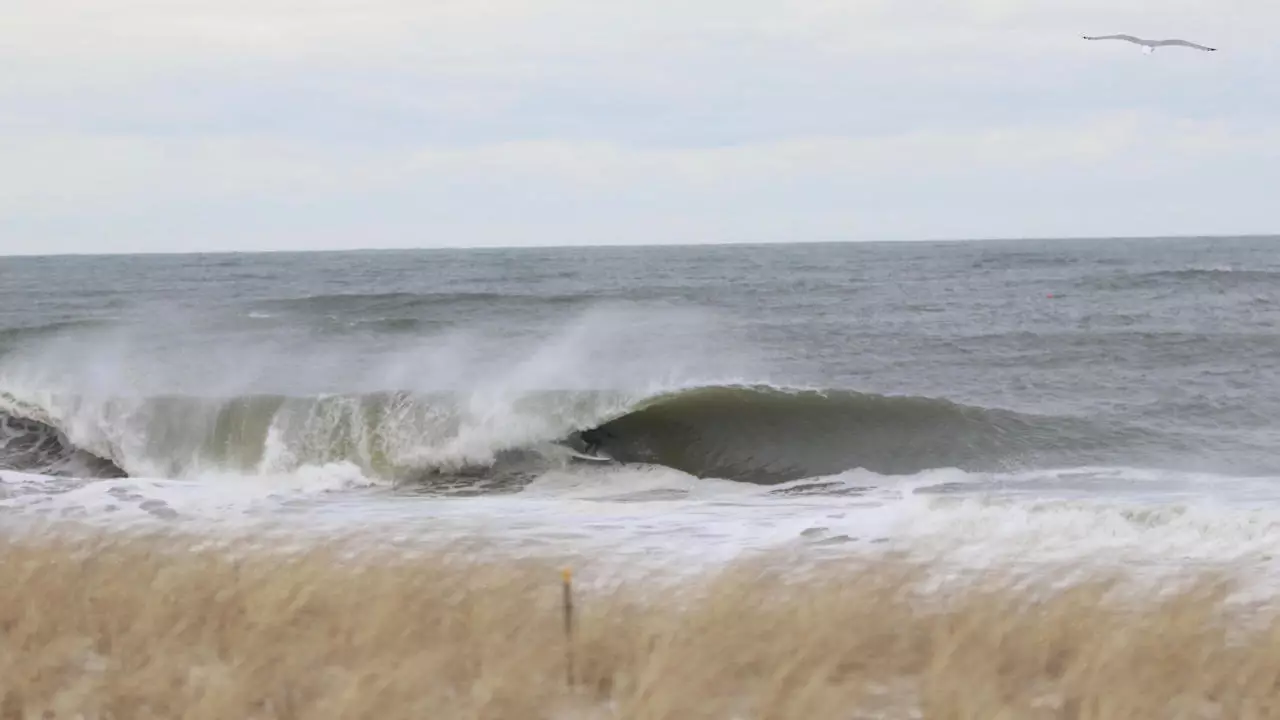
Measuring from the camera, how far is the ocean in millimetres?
10586

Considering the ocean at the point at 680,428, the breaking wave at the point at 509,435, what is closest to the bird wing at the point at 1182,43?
the ocean at the point at 680,428

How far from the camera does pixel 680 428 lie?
58.3ft

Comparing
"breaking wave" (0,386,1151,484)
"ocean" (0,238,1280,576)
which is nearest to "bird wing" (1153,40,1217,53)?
"ocean" (0,238,1280,576)

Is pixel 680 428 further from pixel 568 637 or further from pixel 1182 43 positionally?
pixel 568 637

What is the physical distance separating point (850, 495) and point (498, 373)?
1066 cm

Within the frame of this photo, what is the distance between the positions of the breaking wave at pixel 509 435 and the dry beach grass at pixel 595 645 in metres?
8.43

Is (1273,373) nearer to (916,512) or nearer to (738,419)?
(738,419)

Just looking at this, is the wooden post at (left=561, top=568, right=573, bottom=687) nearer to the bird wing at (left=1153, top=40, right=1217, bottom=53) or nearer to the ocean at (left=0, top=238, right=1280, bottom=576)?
the ocean at (left=0, top=238, right=1280, bottom=576)

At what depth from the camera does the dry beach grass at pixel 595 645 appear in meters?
4.98

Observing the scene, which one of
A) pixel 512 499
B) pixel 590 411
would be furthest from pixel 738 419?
pixel 512 499

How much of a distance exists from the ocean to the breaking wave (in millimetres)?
54

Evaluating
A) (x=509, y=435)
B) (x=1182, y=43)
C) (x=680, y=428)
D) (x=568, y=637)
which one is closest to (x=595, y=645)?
(x=568, y=637)

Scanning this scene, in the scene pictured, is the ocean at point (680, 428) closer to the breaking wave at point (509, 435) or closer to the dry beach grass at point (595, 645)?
the breaking wave at point (509, 435)

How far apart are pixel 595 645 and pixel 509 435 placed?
1129 cm
